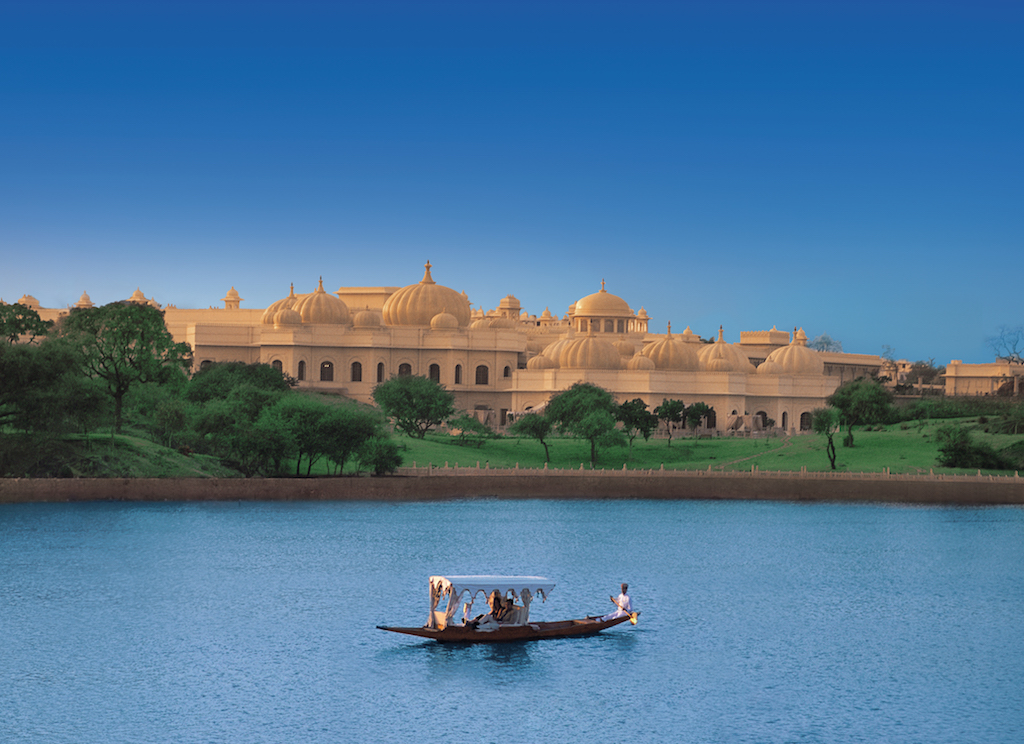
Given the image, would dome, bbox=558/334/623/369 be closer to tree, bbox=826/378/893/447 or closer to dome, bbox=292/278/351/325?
dome, bbox=292/278/351/325

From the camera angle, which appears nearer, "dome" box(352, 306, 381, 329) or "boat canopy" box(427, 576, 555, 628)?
"boat canopy" box(427, 576, 555, 628)

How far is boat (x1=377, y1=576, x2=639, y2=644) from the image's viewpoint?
1184 inches

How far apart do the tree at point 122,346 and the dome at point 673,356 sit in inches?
1460

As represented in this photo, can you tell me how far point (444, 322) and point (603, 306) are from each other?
57.6 feet

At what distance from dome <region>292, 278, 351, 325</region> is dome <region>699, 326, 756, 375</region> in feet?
77.7

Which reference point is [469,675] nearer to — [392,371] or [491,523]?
[491,523]

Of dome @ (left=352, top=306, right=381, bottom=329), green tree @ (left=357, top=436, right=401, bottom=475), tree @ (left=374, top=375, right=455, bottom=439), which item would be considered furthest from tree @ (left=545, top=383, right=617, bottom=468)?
dome @ (left=352, top=306, right=381, bottom=329)

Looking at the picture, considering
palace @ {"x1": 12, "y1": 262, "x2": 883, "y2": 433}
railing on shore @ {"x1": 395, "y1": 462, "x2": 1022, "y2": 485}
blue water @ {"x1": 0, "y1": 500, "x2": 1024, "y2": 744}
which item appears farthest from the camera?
palace @ {"x1": 12, "y1": 262, "x2": 883, "y2": 433}

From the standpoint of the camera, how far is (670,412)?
8125 centimetres

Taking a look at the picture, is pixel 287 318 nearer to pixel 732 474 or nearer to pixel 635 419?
pixel 635 419

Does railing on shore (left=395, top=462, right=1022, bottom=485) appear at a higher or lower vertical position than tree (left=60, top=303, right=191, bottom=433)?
lower

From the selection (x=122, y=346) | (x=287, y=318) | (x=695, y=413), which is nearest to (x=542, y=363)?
(x=695, y=413)

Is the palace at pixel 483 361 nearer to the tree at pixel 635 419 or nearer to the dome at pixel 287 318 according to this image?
the dome at pixel 287 318

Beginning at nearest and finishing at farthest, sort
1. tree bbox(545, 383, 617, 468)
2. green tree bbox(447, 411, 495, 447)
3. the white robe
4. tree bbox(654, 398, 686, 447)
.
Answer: the white robe
tree bbox(545, 383, 617, 468)
green tree bbox(447, 411, 495, 447)
tree bbox(654, 398, 686, 447)
